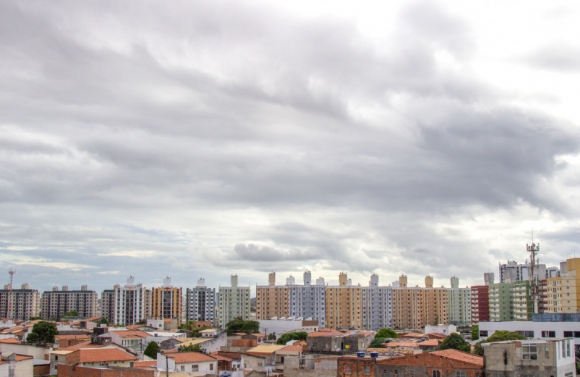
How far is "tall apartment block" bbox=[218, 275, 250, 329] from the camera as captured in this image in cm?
15875

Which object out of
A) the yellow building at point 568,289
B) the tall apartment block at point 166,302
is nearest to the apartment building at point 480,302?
the yellow building at point 568,289

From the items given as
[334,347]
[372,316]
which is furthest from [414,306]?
[334,347]

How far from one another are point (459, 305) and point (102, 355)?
135 metres

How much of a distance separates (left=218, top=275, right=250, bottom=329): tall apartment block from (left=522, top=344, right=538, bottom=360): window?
122 metres

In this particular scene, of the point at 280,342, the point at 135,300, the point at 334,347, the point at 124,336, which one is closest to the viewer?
the point at 334,347

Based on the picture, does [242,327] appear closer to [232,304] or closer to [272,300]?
[272,300]

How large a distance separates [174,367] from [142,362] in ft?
10.4

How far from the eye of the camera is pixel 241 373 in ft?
163

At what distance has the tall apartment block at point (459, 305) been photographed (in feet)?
559

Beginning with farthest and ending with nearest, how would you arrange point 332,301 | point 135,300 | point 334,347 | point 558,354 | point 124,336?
point 135,300 < point 332,301 < point 124,336 < point 334,347 < point 558,354

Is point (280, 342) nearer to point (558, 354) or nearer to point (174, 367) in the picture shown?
point (174, 367)

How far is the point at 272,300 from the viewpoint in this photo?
6073 inches

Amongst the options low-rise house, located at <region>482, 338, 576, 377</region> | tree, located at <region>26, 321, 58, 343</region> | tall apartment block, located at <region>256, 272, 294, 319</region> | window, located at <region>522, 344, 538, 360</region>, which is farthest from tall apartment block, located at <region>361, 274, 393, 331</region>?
window, located at <region>522, 344, 538, 360</region>

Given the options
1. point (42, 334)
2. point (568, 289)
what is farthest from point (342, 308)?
point (42, 334)
